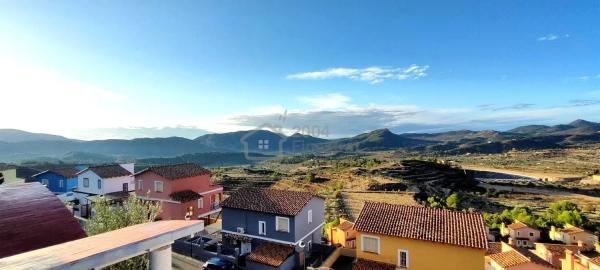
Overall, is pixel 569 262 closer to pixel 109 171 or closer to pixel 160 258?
pixel 160 258

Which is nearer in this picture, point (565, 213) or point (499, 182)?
point (565, 213)

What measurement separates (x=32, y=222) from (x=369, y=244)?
18.1 m

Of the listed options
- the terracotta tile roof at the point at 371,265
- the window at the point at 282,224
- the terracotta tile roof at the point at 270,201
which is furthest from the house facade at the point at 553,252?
the window at the point at 282,224

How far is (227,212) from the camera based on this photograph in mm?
28266

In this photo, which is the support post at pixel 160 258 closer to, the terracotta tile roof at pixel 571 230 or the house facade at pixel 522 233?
the house facade at pixel 522 233

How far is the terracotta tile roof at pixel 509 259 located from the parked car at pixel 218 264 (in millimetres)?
21867

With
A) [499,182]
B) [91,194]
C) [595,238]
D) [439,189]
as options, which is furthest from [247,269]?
[499,182]

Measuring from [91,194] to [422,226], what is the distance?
3741 centimetres

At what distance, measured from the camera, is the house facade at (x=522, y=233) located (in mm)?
47022

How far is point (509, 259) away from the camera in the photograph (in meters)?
29.9

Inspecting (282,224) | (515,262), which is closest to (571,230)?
(515,262)

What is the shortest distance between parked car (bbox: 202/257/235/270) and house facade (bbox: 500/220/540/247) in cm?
3970

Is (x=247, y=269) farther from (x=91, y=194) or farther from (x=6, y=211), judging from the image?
(x=91, y=194)

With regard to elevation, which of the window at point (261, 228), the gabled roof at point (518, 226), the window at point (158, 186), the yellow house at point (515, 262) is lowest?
the gabled roof at point (518, 226)
